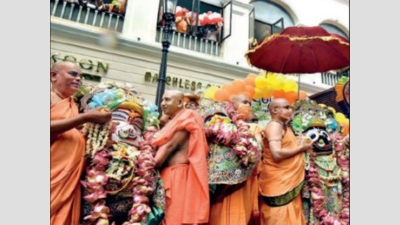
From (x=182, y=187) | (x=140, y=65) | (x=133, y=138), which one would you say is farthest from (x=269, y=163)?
(x=140, y=65)

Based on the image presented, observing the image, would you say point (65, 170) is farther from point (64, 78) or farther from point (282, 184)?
point (282, 184)

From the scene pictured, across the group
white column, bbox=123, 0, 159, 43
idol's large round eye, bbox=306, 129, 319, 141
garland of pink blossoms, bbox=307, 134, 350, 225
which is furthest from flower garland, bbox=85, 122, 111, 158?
white column, bbox=123, 0, 159, 43

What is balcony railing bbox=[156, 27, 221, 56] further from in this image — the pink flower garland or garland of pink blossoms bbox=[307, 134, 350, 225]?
the pink flower garland

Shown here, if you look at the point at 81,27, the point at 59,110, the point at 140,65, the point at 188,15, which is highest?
the point at 188,15

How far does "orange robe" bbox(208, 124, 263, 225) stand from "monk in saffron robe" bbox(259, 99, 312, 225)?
136mm

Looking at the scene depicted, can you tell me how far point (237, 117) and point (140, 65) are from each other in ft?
19.6

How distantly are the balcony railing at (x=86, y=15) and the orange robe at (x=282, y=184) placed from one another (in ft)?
21.5

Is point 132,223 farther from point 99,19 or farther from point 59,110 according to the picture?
point 99,19

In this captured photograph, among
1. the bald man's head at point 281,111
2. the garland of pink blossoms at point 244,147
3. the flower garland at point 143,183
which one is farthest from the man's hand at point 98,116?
the bald man's head at point 281,111

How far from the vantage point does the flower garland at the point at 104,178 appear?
2.01 m

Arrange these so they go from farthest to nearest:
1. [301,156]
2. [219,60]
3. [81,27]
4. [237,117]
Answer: [219,60] → [81,27] → [301,156] → [237,117]

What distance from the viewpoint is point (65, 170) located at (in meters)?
1.94

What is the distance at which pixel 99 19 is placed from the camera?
26.2 feet

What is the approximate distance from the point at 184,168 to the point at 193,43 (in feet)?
22.9
